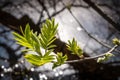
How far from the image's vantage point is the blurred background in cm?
296

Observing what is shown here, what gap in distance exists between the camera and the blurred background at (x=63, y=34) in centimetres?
296

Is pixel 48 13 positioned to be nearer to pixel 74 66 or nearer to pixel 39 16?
pixel 39 16

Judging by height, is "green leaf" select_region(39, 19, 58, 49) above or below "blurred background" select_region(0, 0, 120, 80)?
above

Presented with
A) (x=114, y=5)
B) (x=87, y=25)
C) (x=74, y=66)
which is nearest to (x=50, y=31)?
(x=74, y=66)

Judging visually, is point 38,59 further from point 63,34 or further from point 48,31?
point 63,34

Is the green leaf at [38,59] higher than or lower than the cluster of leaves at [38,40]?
lower

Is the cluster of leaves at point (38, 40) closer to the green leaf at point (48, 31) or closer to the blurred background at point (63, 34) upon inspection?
the green leaf at point (48, 31)

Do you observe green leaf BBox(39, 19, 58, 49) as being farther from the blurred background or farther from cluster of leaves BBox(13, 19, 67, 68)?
the blurred background

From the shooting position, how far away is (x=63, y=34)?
3.16 meters

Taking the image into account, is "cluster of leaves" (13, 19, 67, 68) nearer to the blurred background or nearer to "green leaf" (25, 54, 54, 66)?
"green leaf" (25, 54, 54, 66)

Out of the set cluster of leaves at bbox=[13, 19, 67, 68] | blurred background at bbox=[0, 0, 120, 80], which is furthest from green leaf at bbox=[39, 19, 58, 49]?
blurred background at bbox=[0, 0, 120, 80]

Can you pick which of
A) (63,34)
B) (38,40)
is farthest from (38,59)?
(63,34)

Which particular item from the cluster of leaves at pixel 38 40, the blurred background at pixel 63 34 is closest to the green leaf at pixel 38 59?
the cluster of leaves at pixel 38 40

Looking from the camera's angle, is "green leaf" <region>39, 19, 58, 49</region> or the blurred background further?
the blurred background
